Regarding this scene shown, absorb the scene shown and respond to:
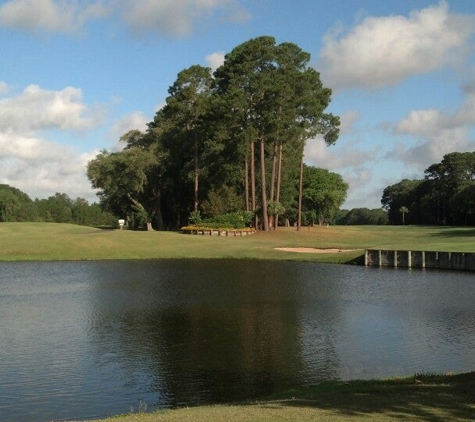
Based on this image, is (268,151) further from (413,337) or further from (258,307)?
(413,337)

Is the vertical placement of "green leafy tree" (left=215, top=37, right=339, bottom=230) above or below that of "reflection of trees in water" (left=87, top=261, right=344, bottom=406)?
above

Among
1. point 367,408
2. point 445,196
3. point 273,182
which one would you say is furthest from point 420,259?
point 445,196

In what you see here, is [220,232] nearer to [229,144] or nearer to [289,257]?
[229,144]

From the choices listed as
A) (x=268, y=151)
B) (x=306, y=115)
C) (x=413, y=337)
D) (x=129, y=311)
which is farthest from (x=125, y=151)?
(x=413, y=337)

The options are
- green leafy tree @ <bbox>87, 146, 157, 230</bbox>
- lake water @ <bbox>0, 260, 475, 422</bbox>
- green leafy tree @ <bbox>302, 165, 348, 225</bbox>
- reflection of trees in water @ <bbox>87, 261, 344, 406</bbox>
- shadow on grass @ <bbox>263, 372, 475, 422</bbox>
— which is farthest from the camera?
green leafy tree @ <bbox>302, 165, 348, 225</bbox>

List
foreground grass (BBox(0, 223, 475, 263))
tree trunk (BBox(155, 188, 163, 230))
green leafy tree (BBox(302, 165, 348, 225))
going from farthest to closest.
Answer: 1. green leafy tree (BBox(302, 165, 348, 225))
2. tree trunk (BBox(155, 188, 163, 230))
3. foreground grass (BBox(0, 223, 475, 263))

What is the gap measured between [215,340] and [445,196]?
12681 cm

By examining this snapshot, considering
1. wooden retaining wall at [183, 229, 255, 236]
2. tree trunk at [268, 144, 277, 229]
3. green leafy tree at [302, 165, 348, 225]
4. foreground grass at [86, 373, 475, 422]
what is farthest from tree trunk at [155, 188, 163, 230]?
foreground grass at [86, 373, 475, 422]

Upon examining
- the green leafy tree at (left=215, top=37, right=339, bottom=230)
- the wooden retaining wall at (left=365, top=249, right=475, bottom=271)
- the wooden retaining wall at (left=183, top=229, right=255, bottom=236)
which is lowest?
the wooden retaining wall at (left=365, top=249, right=475, bottom=271)

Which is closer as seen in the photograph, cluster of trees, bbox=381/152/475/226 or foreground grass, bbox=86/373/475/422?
foreground grass, bbox=86/373/475/422

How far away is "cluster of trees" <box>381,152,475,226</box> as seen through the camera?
122m

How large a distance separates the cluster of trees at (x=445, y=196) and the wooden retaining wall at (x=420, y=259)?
69797 mm

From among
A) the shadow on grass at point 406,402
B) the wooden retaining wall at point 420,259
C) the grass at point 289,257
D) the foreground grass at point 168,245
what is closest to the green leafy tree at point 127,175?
the grass at point 289,257

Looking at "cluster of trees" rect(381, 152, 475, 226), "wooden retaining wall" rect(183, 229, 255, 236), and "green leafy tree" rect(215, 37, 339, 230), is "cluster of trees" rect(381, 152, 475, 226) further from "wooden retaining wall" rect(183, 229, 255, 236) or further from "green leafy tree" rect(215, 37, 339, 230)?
"wooden retaining wall" rect(183, 229, 255, 236)
